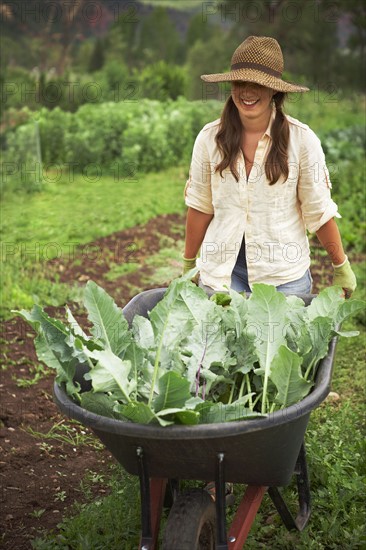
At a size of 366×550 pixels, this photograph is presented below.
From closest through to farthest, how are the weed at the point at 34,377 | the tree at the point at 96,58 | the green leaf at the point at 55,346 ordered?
the green leaf at the point at 55,346 → the weed at the point at 34,377 → the tree at the point at 96,58

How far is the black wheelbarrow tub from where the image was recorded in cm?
230

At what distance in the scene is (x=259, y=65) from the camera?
337 cm

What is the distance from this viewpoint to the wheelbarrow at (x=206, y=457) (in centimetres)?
231

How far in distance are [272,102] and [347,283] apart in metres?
0.80

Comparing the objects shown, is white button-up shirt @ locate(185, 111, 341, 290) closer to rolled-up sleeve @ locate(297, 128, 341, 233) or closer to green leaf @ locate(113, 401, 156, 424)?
rolled-up sleeve @ locate(297, 128, 341, 233)

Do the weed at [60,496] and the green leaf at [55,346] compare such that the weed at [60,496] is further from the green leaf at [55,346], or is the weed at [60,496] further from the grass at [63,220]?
the grass at [63,220]

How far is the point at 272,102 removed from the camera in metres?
3.53

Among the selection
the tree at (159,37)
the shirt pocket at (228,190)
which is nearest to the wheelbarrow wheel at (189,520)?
the shirt pocket at (228,190)

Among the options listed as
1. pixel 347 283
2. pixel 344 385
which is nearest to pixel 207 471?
pixel 347 283

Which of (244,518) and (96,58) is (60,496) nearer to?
(244,518)

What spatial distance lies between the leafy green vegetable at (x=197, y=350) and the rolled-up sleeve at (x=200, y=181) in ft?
2.87

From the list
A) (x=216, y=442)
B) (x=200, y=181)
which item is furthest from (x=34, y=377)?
(x=216, y=442)

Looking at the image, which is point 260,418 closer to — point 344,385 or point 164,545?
point 164,545

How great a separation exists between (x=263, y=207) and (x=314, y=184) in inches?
8.9
